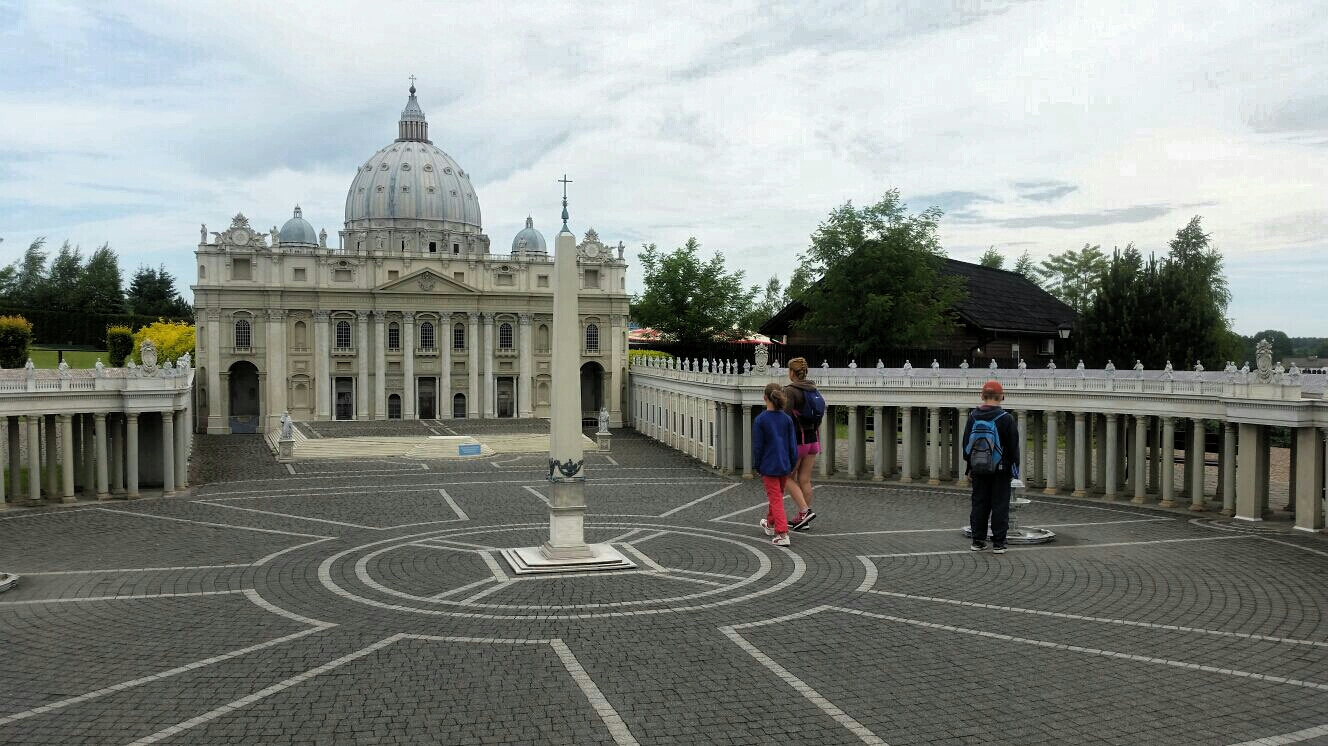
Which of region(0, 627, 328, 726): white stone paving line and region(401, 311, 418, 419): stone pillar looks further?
region(401, 311, 418, 419): stone pillar

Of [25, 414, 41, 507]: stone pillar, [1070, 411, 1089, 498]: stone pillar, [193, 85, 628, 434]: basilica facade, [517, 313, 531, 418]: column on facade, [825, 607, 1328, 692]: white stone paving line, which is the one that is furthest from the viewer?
[517, 313, 531, 418]: column on facade

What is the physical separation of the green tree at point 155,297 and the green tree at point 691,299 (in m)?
66.6

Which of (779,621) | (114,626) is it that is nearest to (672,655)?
(779,621)

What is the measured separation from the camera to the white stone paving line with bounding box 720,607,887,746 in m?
12.0

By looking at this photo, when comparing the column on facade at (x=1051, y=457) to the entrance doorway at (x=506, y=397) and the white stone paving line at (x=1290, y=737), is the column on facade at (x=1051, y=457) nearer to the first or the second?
A: the white stone paving line at (x=1290, y=737)

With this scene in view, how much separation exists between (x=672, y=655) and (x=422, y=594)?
20.3ft

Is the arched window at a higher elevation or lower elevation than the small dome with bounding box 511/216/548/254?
lower

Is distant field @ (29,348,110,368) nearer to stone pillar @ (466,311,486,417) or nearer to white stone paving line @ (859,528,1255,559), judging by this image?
stone pillar @ (466,311,486,417)

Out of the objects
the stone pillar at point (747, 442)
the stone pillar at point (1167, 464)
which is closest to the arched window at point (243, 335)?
the stone pillar at point (747, 442)

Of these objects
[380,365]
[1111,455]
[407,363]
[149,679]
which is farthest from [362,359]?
[149,679]

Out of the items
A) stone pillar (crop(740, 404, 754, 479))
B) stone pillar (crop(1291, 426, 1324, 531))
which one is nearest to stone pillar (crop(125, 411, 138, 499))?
stone pillar (crop(740, 404, 754, 479))

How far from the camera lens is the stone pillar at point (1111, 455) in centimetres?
3344

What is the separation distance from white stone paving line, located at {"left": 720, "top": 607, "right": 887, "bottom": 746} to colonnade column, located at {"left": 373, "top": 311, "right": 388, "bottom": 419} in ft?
219

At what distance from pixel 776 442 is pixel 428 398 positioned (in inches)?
2460
